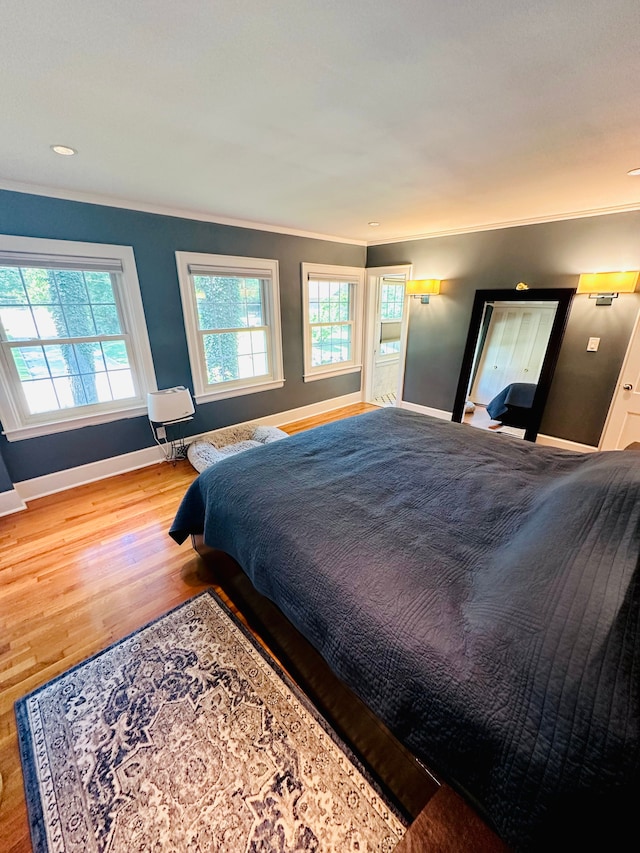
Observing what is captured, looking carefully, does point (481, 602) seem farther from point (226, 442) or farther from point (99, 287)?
point (99, 287)

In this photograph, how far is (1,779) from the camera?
1.17m

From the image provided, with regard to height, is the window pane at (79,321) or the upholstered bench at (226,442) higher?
the window pane at (79,321)

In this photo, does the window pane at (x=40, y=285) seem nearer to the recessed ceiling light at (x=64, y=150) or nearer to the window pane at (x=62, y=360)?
the window pane at (x=62, y=360)

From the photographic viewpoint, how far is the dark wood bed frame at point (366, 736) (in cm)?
80

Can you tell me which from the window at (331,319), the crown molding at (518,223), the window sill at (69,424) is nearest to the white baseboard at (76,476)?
the window sill at (69,424)

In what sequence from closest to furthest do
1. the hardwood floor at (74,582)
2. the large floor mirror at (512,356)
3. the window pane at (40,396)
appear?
1. the hardwood floor at (74,582)
2. the window pane at (40,396)
3. the large floor mirror at (512,356)

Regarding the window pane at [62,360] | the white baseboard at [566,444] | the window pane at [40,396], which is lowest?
the white baseboard at [566,444]

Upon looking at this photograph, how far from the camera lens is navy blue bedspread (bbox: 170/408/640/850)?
0.69m

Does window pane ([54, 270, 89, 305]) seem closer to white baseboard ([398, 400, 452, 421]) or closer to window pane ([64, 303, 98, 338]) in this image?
window pane ([64, 303, 98, 338])

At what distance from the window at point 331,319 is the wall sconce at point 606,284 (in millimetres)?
2681

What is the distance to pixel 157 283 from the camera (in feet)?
9.97

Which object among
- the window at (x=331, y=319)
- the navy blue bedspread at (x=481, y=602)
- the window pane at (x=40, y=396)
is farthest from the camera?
the window at (x=331, y=319)

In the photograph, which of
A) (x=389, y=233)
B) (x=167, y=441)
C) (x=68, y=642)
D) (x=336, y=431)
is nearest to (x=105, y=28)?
(x=336, y=431)

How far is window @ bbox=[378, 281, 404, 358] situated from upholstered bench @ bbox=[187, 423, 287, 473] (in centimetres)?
265
